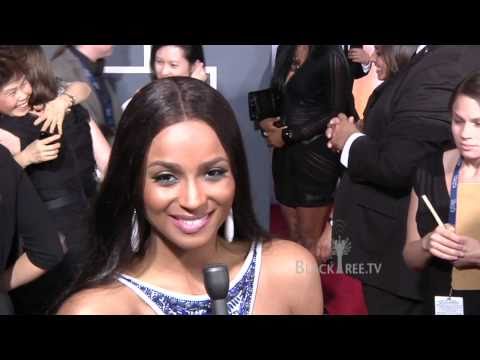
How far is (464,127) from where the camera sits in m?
2.08

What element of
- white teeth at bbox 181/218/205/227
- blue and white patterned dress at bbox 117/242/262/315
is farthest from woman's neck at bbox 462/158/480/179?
white teeth at bbox 181/218/205/227

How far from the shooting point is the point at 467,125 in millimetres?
2076

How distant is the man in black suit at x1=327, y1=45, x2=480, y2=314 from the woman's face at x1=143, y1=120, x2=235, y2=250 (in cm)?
86

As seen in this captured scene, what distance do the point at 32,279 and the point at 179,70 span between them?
73 cm

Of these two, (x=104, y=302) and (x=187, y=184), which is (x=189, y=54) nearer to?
(x=187, y=184)

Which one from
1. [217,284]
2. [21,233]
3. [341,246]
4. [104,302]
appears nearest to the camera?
[217,284]

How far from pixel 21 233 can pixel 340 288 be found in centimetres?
95

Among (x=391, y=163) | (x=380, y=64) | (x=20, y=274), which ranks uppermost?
(x=380, y=64)

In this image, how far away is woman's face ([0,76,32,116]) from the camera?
214 cm

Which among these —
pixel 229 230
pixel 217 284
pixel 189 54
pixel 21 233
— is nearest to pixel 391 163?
pixel 189 54

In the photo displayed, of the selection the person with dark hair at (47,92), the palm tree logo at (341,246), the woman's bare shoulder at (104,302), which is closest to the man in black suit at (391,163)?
the palm tree logo at (341,246)
